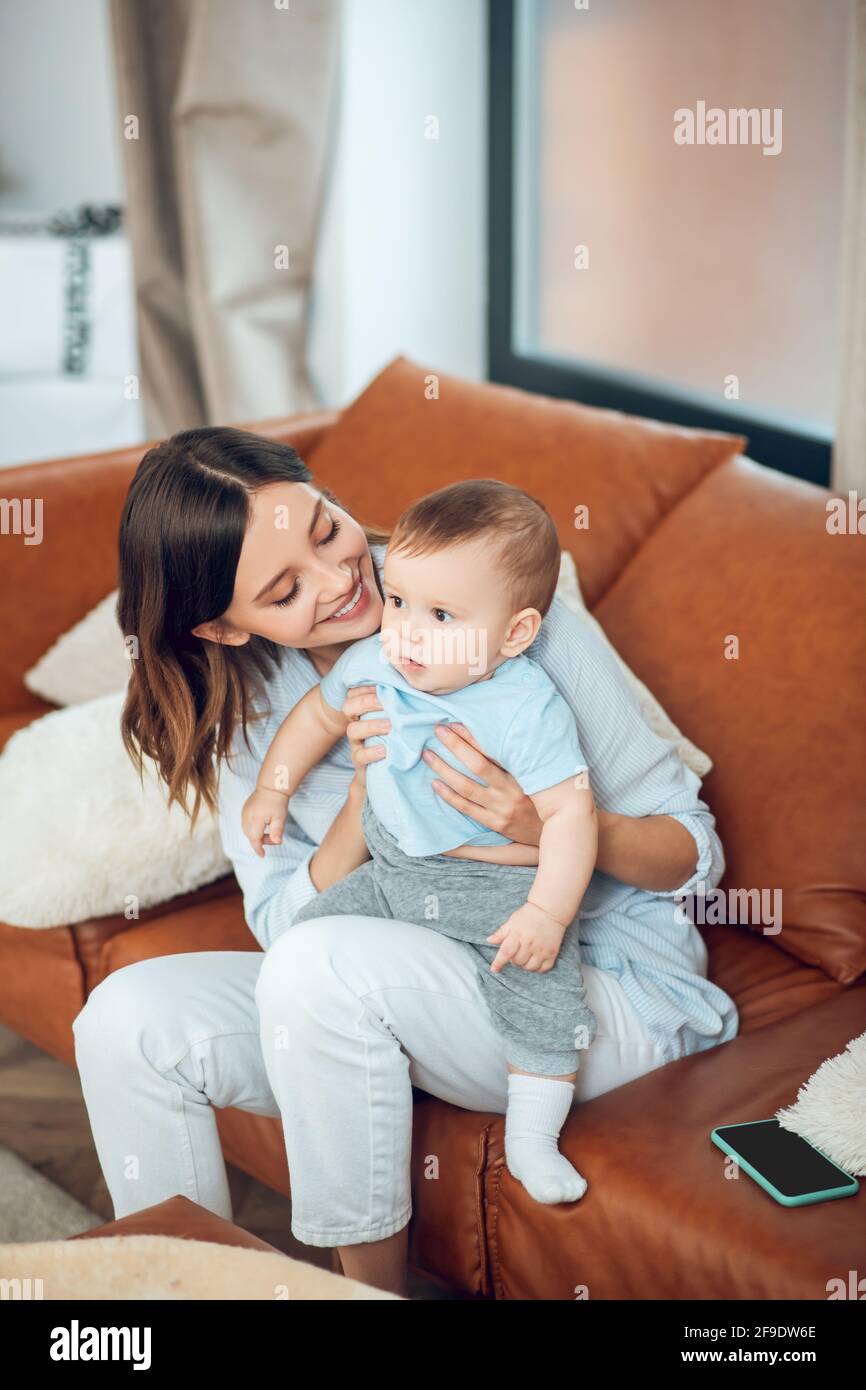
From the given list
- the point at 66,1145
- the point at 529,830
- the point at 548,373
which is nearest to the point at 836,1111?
the point at 529,830

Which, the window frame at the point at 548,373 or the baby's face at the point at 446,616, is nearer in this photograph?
the baby's face at the point at 446,616

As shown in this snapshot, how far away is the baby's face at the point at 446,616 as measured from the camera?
1.21 meters

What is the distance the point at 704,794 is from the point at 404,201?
6.44ft

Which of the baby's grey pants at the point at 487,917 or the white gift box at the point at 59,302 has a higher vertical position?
the white gift box at the point at 59,302

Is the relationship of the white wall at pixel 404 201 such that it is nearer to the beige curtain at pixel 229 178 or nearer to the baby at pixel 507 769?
the beige curtain at pixel 229 178

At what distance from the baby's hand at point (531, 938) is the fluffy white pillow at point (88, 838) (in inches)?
23.2

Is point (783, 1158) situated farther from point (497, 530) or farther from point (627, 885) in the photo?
point (497, 530)

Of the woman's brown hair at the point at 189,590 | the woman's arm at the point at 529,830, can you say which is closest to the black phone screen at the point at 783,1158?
the woman's arm at the point at 529,830

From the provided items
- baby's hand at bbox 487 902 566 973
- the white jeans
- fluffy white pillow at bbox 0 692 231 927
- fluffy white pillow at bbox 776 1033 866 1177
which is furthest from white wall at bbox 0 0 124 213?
fluffy white pillow at bbox 776 1033 866 1177

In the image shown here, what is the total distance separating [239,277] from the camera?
309 cm

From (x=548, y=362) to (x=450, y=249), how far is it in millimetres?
413
